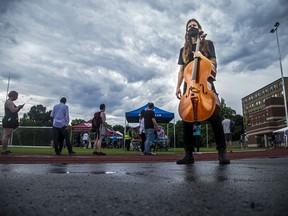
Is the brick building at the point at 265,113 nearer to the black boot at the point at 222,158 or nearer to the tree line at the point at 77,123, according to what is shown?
the tree line at the point at 77,123

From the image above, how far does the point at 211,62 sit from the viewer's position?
409cm

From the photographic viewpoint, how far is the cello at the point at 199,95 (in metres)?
3.86

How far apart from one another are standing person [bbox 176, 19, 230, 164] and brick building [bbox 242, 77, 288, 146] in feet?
187

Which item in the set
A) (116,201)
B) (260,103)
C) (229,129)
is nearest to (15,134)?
(229,129)

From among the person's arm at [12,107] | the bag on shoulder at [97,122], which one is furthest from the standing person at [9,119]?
the bag on shoulder at [97,122]

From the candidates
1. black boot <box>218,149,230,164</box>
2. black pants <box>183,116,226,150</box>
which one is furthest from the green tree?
black boot <box>218,149,230,164</box>

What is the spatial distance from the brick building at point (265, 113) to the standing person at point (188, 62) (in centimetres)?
5693

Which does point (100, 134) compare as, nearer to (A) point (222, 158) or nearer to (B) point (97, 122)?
(B) point (97, 122)

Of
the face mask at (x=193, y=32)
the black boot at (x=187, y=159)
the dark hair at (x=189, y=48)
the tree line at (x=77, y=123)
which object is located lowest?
the black boot at (x=187, y=159)

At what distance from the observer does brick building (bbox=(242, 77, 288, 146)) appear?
63.6m

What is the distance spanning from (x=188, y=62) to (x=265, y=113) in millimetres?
69657

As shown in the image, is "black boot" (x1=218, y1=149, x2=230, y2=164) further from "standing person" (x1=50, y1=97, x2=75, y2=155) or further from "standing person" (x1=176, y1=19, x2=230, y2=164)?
"standing person" (x1=50, y1=97, x2=75, y2=155)

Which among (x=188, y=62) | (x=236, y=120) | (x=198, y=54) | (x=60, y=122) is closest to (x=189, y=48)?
(x=188, y=62)

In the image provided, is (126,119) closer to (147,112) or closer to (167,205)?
(147,112)
